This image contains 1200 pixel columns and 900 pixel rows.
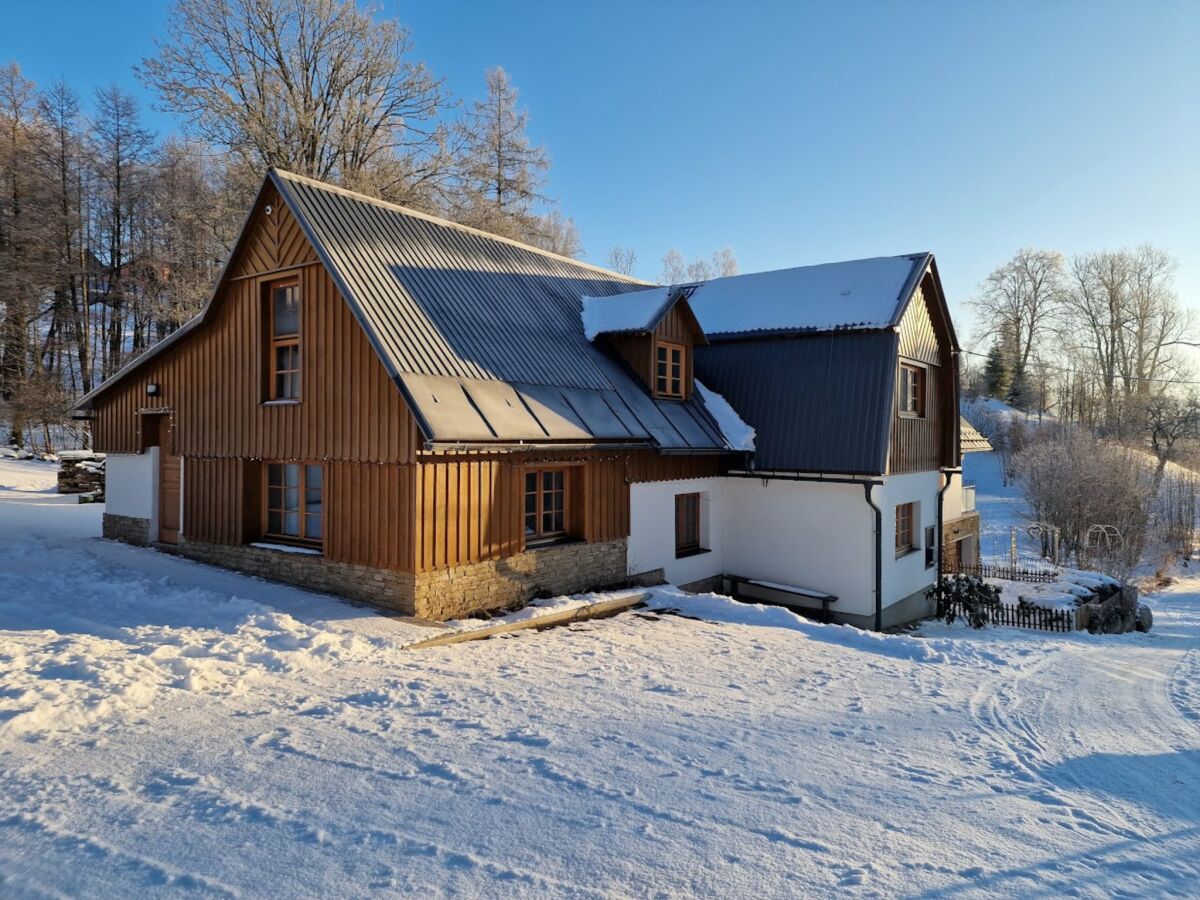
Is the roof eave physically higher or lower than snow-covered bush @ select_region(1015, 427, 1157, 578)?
higher

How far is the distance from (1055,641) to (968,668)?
4.98 meters

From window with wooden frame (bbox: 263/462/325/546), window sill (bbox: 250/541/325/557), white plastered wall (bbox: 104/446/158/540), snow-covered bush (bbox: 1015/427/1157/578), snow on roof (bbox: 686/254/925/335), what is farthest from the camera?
snow-covered bush (bbox: 1015/427/1157/578)

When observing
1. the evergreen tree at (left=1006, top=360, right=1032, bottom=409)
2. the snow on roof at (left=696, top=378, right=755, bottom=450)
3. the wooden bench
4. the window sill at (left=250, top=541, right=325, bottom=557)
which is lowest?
the wooden bench

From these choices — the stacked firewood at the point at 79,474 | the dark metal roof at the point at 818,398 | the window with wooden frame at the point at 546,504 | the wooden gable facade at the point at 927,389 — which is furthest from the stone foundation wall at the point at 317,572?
the stacked firewood at the point at 79,474

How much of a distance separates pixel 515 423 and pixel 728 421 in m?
5.59

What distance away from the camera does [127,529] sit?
13.1 m

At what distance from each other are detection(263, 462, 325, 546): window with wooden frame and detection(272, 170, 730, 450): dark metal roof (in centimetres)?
245

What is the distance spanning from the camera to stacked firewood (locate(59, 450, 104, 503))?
20297mm

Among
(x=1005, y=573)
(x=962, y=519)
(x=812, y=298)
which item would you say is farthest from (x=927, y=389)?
(x=1005, y=573)

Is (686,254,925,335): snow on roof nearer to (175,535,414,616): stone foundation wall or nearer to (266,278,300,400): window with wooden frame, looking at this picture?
(266,278,300,400): window with wooden frame

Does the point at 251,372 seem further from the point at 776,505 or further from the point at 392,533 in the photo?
the point at 776,505

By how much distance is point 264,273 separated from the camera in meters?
10.7

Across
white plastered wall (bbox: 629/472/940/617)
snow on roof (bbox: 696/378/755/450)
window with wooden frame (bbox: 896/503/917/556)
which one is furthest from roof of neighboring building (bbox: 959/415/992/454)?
snow on roof (bbox: 696/378/755/450)

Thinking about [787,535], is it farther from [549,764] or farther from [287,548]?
[549,764]
